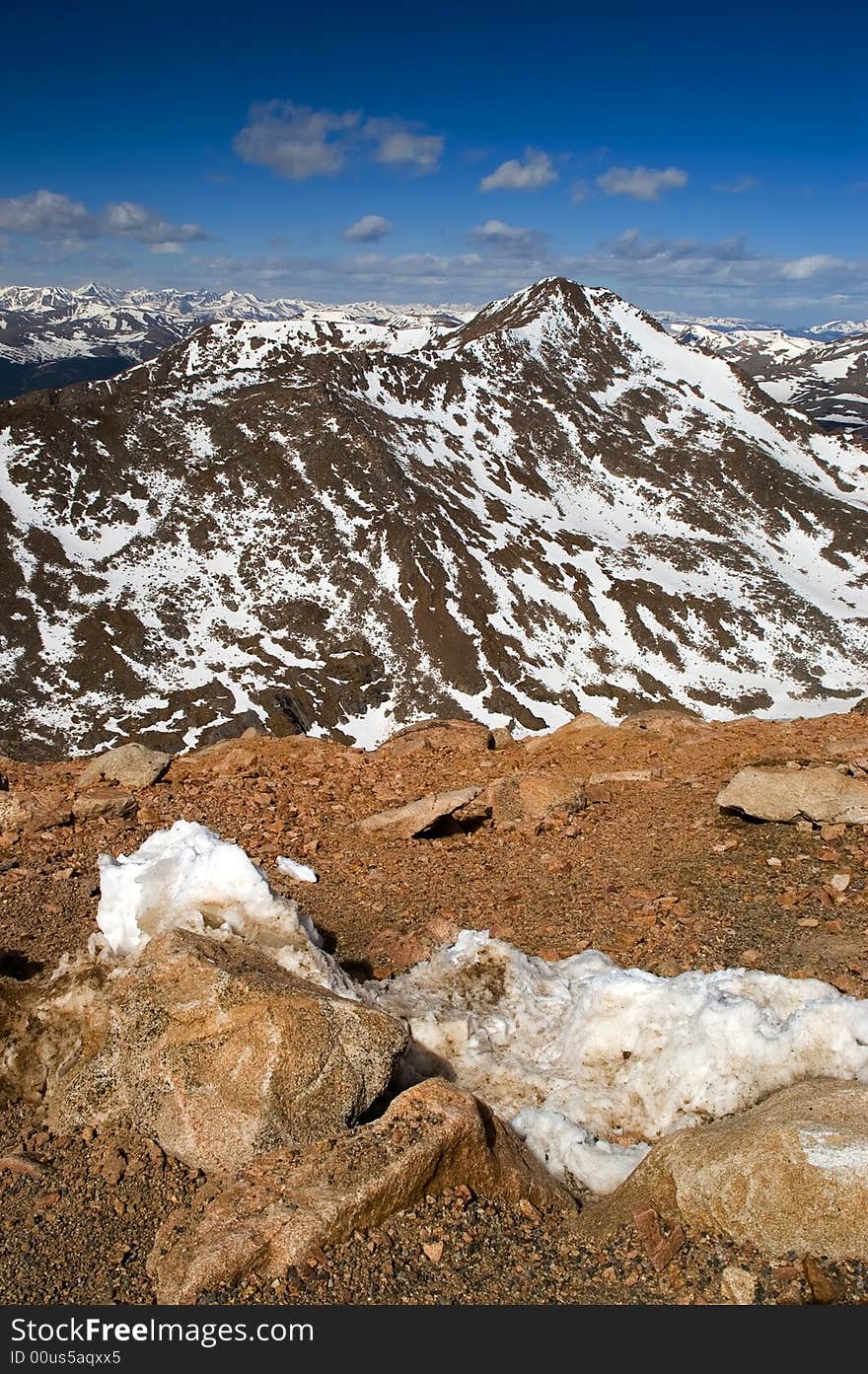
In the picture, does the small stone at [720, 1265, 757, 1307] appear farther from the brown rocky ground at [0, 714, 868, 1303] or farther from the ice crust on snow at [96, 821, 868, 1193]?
the ice crust on snow at [96, 821, 868, 1193]

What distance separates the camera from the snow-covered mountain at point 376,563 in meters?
99.4

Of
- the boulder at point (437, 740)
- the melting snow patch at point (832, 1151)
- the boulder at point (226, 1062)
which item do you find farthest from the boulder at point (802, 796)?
the boulder at point (226, 1062)

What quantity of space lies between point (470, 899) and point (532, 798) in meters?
2.54

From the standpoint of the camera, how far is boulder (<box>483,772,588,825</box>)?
39.9ft

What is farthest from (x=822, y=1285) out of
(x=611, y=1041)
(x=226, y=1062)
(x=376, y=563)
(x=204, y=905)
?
(x=376, y=563)

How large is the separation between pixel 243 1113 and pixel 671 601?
12927cm

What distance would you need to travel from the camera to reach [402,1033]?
20.5 ft

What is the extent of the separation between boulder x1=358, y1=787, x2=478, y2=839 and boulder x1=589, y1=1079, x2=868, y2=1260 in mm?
6640

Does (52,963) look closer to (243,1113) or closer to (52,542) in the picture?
(243,1113)

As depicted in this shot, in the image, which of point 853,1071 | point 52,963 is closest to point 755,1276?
point 853,1071

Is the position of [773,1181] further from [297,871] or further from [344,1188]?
[297,871]

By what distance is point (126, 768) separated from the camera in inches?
532

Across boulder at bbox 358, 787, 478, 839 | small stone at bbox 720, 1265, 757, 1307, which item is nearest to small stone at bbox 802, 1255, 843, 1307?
small stone at bbox 720, 1265, 757, 1307

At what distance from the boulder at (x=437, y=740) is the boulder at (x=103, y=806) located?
4573mm
